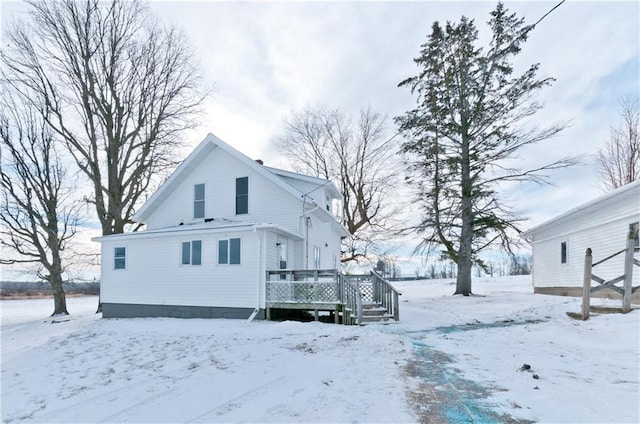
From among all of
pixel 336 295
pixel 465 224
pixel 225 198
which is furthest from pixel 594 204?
pixel 225 198

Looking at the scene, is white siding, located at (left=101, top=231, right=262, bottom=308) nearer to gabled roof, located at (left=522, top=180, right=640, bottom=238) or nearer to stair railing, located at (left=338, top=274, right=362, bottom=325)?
stair railing, located at (left=338, top=274, right=362, bottom=325)

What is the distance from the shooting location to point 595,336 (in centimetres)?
738

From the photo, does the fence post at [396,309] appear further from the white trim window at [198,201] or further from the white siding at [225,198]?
the white trim window at [198,201]

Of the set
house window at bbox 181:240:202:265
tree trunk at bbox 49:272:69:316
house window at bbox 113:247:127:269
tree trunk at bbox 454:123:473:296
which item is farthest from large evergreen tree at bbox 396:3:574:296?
tree trunk at bbox 49:272:69:316

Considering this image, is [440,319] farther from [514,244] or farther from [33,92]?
[33,92]

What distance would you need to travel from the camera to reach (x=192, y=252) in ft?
46.3

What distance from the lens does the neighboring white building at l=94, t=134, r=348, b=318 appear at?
43.1 feet

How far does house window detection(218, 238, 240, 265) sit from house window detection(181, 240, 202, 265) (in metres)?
0.96

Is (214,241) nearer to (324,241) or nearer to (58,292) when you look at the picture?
(324,241)

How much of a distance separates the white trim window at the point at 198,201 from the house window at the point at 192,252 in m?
2.31

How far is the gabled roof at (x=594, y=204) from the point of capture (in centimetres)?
1177

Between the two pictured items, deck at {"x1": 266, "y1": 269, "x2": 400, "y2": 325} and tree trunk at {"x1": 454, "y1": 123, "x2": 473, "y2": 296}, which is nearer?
deck at {"x1": 266, "y1": 269, "x2": 400, "y2": 325}

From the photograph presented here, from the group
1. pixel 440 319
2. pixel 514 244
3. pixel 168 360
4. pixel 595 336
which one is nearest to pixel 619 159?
pixel 514 244

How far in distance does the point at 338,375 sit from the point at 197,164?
13397 millimetres
